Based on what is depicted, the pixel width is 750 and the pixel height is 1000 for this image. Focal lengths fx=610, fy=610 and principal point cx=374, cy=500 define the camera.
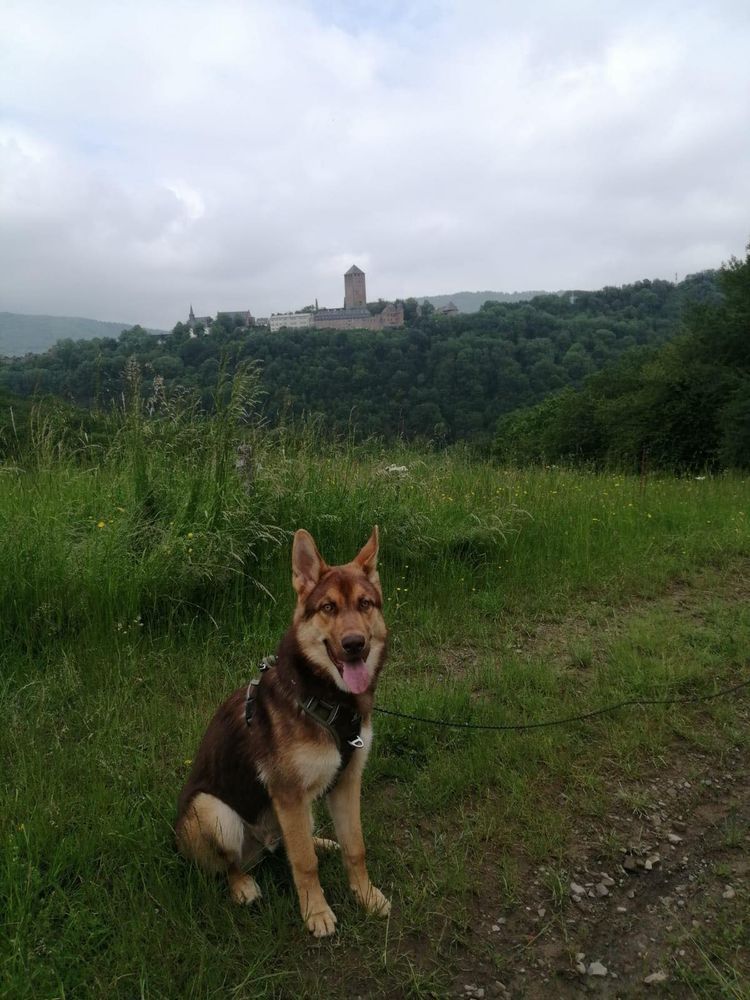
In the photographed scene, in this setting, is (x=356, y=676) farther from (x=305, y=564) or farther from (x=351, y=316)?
(x=351, y=316)

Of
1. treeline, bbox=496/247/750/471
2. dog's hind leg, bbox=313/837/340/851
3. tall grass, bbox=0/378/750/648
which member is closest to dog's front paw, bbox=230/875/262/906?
dog's hind leg, bbox=313/837/340/851

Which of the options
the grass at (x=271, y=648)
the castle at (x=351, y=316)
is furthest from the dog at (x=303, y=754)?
the castle at (x=351, y=316)

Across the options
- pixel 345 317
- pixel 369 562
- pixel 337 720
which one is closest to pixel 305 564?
pixel 369 562

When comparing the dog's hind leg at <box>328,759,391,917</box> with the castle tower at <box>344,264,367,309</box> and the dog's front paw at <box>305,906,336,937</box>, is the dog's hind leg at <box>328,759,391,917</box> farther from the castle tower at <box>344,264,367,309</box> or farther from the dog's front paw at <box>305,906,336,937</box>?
the castle tower at <box>344,264,367,309</box>

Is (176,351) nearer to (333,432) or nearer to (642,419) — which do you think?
(333,432)

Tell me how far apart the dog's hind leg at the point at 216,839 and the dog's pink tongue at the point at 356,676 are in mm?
710

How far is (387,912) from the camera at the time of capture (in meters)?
2.39

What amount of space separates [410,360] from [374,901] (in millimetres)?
34313

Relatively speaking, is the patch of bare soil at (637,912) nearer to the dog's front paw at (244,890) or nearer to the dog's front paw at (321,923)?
the dog's front paw at (321,923)

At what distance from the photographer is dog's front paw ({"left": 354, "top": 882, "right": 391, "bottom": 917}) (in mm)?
2396

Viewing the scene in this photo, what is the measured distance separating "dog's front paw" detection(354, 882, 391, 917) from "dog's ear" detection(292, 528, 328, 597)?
1.21 meters

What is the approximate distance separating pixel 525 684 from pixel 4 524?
13.2 feet

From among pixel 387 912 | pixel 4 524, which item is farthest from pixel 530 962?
pixel 4 524

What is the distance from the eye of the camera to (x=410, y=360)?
116 ft
